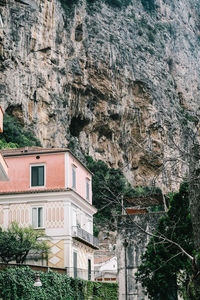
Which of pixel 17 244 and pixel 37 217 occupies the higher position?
pixel 37 217

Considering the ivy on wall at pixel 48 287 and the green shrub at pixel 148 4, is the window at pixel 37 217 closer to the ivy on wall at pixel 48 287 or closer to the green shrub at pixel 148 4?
the ivy on wall at pixel 48 287

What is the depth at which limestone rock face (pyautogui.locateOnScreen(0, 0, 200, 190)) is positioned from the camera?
5931 centimetres

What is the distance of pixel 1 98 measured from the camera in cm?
5444

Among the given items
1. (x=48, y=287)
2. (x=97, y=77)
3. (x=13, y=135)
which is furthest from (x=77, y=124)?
(x=48, y=287)

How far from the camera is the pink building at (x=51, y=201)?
30.4 meters

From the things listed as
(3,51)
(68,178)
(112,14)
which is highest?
(112,14)

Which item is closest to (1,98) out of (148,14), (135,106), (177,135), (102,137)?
(102,137)

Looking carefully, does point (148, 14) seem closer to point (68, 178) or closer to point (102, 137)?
point (102, 137)

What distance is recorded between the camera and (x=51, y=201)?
3091 centimetres

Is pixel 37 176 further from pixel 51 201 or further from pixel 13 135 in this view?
pixel 13 135

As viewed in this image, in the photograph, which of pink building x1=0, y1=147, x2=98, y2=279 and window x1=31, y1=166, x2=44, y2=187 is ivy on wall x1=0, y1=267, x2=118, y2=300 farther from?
window x1=31, y1=166, x2=44, y2=187

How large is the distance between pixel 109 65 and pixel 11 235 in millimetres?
49053

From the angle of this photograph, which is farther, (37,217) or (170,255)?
(37,217)

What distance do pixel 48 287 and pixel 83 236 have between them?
7558mm
